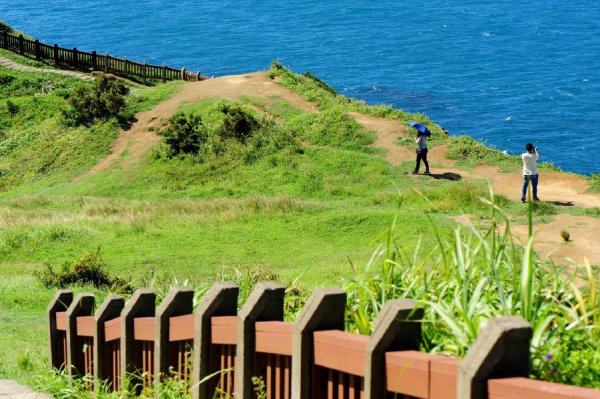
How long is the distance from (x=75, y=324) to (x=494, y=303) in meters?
5.31

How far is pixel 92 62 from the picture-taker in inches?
2053

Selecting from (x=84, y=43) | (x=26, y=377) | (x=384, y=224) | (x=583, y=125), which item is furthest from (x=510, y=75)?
(x=26, y=377)

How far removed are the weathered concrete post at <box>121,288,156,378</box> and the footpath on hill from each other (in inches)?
496

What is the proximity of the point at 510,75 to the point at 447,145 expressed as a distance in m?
45.7

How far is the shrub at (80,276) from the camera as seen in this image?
719 inches

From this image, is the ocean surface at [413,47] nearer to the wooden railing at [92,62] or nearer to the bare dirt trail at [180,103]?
Answer: the wooden railing at [92,62]

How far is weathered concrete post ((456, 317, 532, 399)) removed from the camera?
4344 mm

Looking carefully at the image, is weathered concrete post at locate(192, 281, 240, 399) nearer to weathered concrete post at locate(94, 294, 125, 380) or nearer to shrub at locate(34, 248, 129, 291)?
weathered concrete post at locate(94, 294, 125, 380)

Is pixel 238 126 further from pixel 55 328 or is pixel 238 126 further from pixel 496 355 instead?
pixel 496 355

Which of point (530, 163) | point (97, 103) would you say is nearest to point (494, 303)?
point (530, 163)

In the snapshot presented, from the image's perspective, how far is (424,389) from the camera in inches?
193

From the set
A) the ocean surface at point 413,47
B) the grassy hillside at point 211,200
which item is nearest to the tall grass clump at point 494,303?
the grassy hillside at point 211,200

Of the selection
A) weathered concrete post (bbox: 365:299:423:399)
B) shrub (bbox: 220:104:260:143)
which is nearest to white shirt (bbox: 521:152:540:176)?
shrub (bbox: 220:104:260:143)

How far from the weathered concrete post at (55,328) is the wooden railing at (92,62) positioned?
38.0 meters
